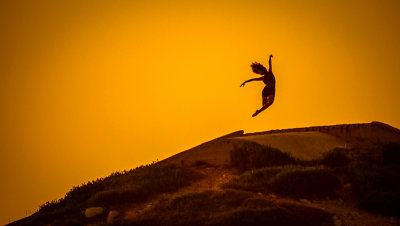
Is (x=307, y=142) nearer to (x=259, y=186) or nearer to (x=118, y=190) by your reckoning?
(x=259, y=186)

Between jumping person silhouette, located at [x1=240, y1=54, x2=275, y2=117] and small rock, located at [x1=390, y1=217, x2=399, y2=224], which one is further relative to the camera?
jumping person silhouette, located at [x1=240, y1=54, x2=275, y2=117]

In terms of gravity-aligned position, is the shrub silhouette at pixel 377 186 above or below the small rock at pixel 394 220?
above

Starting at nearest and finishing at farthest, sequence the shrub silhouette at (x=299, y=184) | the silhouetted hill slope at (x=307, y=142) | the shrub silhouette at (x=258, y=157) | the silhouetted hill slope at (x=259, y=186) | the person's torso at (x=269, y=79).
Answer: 1. the silhouetted hill slope at (x=259, y=186)
2. the shrub silhouette at (x=299, y=184)
3. the shrub silhouette at (x=258, y=157)
4. the person's torso at (x=269, y=79)
5. the silhouetted hill slope at (x=307, y=142)

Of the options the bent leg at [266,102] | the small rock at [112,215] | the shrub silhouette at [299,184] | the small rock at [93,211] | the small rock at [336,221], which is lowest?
the small rock at [336,221]

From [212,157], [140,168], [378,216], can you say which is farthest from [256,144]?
[378,216]

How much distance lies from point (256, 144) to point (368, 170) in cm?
370

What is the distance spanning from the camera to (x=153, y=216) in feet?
34.7

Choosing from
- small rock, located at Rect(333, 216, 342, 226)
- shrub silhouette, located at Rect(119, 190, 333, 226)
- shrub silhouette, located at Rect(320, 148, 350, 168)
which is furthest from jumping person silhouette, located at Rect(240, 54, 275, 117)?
small rock, located at Rect(333, 216, 342, 226)

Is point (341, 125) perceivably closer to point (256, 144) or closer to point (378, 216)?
point (256, 144)

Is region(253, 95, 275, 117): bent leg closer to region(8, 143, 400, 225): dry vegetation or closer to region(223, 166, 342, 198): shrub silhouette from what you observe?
region(8, 143, 400, 225): dry vegetation

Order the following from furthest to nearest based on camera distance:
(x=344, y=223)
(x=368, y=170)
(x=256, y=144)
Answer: (x=256, y=144), (x=368, y=170), (x=344, y=223)

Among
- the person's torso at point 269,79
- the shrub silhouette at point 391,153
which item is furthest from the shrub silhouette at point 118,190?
the shrub silhouette at point 391,153

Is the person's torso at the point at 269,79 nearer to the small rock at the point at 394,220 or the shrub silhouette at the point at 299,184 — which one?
the shrub silhouette at the point at 299,184

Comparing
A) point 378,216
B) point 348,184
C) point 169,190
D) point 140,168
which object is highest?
point 140,168
